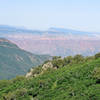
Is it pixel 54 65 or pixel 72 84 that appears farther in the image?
pixel 54 65

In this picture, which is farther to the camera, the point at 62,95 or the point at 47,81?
the point at 47,81

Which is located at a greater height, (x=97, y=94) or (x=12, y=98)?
(x=97, y=94)

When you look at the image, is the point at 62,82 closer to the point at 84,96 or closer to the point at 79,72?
the point at 79,72

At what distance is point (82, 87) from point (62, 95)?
2.89 m

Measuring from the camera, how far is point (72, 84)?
3359 cm

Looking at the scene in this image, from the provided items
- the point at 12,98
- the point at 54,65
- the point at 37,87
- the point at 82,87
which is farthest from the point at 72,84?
the point at 54,65

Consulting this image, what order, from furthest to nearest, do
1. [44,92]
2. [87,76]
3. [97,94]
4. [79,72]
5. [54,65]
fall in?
[54,65], [79,72], [87,76], [44,92], [97,94]

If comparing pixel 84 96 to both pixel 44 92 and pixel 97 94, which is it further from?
pixel 44 92

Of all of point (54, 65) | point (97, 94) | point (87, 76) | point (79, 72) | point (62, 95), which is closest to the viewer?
point (97, 94)

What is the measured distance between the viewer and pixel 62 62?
81500 mm

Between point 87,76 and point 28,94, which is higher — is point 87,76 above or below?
above

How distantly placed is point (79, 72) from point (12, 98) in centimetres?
1178

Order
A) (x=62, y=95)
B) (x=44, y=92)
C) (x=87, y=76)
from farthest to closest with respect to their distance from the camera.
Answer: (x=87, y=76), (x=44, y=92), (x=62, y=95)

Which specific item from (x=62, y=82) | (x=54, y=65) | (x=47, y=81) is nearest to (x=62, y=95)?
(x=62, y=82)
